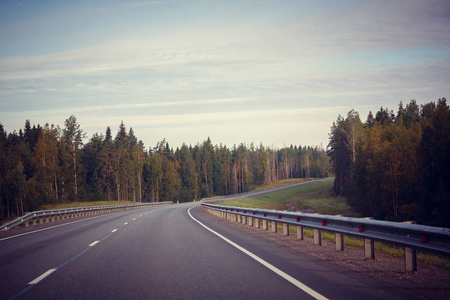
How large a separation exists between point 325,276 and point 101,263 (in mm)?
5090

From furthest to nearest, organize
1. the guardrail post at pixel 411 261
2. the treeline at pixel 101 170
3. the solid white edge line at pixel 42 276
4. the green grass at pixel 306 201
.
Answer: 1. the treeline at pixel 101 170
2. the green grass at pixel 306 201
3. the guardrail post at pixel 411 261
4. the solid white edge line at pixel 42 276

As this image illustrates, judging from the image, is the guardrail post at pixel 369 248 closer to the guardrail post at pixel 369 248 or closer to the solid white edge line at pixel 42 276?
the guardrail post at pixel 369 248

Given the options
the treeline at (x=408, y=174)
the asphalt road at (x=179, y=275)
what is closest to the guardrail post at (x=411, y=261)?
the asphalt road at (x=179, y=275)

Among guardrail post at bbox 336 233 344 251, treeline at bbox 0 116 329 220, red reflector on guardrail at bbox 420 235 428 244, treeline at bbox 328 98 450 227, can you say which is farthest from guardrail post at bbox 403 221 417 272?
treeline at bbox 0 116 329 220

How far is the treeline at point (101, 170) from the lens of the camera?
78.8 m

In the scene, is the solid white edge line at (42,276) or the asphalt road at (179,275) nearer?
the asphalt road at (179,275)

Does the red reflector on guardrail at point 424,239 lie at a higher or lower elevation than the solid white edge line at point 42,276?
higher

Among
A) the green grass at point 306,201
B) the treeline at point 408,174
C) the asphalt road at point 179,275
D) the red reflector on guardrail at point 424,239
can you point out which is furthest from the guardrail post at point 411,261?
the green grass at point 306,201

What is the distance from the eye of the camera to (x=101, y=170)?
10531cm

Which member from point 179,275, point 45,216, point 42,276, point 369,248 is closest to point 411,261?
point 369,248

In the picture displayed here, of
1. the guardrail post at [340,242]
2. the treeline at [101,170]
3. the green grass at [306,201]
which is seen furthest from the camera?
the treeline at [101,170]

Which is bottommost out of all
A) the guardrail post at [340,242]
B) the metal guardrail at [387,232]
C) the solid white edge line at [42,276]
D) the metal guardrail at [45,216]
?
the metal guardrail at [45,216]

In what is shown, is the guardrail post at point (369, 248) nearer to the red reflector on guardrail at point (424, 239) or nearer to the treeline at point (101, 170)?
the red reflector on guardrail at point (424, 239)

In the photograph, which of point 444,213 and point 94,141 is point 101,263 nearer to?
point 444,213
